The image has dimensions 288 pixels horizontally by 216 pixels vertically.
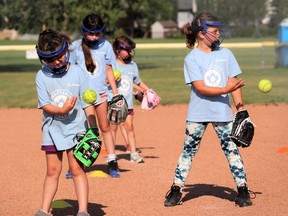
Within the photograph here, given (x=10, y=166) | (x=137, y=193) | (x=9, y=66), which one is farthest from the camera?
(x=9, y=66)

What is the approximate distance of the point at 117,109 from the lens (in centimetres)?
925

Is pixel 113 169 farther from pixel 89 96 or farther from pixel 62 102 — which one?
pixel 89 96

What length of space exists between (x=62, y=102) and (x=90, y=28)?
2453 millimetres

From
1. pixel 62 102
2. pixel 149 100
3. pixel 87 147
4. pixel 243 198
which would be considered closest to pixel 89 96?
pixel 62 102

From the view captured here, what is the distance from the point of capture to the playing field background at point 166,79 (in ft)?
64.5

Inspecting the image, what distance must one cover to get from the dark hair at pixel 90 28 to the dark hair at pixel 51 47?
92.3 inches

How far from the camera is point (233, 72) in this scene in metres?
7.36

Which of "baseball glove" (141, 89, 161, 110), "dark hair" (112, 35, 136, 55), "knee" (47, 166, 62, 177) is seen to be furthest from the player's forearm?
"knee" (47, 166, 62, 177)

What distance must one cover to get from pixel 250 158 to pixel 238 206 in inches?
125

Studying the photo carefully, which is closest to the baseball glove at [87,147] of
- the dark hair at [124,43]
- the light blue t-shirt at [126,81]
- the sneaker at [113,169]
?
the sneaker at [113,169]

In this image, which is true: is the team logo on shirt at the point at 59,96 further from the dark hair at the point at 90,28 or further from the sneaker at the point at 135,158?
the sneaker at the point at 135,158

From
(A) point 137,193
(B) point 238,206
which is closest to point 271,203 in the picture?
(B) point 238,206

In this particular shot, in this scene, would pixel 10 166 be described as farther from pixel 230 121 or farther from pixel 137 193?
pixel 230 121

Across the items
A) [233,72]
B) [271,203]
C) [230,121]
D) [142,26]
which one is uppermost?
[233,72]
